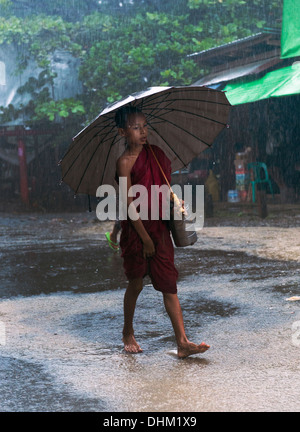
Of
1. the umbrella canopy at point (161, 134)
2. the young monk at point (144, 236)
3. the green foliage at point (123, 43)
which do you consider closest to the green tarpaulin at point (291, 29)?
the umbrella canopy at point (161, 134)

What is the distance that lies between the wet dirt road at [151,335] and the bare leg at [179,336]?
0.07 m

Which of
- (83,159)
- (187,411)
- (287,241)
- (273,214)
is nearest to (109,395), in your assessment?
(187,411)

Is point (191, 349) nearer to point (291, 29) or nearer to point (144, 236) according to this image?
point (144, 236)

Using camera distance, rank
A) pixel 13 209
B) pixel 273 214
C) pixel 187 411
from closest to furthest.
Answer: pixel 187 411, pixel 273 214, pixel 13 209

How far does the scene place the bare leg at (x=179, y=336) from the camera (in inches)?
159

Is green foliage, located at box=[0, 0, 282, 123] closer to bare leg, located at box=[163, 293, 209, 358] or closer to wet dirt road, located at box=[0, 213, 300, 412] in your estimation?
wet dirt road, located at box=[0, 213, 300, 412]

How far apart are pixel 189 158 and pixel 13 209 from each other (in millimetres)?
15212

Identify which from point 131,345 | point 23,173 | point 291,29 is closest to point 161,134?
→ point 131,345

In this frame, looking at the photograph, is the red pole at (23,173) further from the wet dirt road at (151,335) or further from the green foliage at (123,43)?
the wet dirt road at (151,335)

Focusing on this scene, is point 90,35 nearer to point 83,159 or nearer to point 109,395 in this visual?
point 83,159

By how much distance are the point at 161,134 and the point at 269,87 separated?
29.8 ft

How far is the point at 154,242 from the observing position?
A: 13.8 feet

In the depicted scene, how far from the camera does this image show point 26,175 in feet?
65.8

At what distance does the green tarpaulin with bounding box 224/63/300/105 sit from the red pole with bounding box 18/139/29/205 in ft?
24.6
